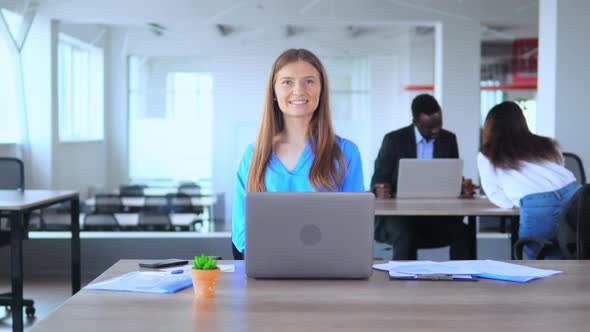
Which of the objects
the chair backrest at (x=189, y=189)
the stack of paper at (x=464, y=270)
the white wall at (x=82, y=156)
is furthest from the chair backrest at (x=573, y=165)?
the chair backrest at (x=189, y=189)

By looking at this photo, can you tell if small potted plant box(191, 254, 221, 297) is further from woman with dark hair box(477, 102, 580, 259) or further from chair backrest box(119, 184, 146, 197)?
chair backrest box(119, 184, 146, 197)

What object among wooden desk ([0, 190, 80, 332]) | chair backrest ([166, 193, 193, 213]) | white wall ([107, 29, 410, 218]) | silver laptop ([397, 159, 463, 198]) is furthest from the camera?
white wall ([107, 29, 410, 218])

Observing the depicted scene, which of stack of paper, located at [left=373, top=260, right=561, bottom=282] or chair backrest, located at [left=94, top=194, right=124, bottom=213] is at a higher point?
stack of paper, located at [left=373, top=260, right=561, bottom=282]

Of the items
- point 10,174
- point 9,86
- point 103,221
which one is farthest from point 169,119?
point 10,174

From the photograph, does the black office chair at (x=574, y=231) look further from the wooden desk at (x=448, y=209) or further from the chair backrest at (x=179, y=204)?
the chair backrest at (x=179, y=204)

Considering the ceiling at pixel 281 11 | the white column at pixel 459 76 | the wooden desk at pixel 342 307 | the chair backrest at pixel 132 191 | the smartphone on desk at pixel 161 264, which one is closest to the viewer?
the wooden desk at pixel 342 307

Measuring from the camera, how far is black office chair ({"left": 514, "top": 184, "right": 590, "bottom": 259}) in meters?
3.57

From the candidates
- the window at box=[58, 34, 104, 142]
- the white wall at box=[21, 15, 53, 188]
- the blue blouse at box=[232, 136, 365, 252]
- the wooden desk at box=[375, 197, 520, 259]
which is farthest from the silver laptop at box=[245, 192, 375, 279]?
the window at box=[58, 34, 104, 142]

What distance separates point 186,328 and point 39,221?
747 centimetres

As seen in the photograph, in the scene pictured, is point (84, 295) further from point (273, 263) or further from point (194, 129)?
point (194, 129)

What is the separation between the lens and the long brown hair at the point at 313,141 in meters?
2.84

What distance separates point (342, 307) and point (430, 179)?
310 cm

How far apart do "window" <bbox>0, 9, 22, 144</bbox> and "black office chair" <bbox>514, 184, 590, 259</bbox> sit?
24.7ft

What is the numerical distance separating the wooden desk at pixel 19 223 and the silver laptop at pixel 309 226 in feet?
8.85
